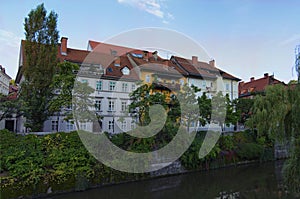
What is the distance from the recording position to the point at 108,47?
92.4 feet

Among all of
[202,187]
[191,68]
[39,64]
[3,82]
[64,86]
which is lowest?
[202,187]

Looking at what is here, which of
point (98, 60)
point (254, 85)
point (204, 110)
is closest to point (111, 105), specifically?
point (98, 60)

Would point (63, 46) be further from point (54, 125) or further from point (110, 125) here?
point (110, 125)

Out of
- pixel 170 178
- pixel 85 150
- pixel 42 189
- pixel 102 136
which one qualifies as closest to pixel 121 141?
pixel 102 136

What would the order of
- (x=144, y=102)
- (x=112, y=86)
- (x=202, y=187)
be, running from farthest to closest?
(x=112, y=86) < (x=144, y=102) < (x=202, y=187)

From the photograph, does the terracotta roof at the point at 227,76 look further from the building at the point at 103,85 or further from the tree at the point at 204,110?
the building at the point at 103,85

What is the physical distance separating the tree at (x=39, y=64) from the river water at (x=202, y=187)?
730 cm

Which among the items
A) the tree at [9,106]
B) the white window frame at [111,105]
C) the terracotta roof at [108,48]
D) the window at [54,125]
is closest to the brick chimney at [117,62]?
the terracotta roof at [108,48]

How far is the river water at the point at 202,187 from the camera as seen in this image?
1176cm

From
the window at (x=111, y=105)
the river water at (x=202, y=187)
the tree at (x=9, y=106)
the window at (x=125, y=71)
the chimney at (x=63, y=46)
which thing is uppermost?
the chimney at (x=63, y=46)

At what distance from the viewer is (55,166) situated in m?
12.3

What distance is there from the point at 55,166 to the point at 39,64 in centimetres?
837

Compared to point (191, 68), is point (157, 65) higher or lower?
lower

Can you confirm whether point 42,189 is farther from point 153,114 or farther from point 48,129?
point 48,129
